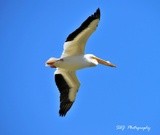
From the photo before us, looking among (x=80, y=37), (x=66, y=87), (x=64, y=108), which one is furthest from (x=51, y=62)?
(x=64, y=108)

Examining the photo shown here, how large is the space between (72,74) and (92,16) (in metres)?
2.02

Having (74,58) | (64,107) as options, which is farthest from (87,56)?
(64,107)

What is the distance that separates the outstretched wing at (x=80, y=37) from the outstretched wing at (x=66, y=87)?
72 centimetres

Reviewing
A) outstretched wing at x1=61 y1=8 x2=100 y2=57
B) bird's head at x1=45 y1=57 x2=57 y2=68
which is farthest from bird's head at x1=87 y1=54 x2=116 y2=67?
bird's head at x1=45 y1=57 x2=57 y2=68

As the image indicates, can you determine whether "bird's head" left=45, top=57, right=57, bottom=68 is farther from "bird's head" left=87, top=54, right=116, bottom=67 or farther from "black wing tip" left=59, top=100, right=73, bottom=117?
"black wing tip" left=59, top=100, right=73, bottom=117

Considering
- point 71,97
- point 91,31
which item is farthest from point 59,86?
point 91,31

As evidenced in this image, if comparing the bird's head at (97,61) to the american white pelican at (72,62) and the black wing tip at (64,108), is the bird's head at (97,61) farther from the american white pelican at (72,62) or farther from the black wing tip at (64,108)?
the black wing tip at (64,108)

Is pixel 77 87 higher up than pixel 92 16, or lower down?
lower down

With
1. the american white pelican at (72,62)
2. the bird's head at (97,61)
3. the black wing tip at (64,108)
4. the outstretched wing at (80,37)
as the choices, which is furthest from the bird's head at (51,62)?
the black wing tip at (64,108)

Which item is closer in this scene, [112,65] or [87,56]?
[87,56]

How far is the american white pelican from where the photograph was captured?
20.5 metres

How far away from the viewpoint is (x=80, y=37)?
2061cm

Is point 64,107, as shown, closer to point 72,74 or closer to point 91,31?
point 72,74

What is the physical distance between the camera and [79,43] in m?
20.8
